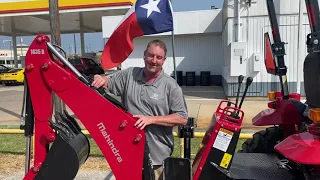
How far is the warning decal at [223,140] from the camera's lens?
245 centimetres

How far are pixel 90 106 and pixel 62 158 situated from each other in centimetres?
43

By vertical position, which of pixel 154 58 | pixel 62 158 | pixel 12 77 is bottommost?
pixel 12 77

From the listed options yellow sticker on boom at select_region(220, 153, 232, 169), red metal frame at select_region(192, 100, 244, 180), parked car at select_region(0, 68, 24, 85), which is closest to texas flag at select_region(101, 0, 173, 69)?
red metal frame at select_region(192, 100, 244, 180)

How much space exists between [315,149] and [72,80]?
5.73ft

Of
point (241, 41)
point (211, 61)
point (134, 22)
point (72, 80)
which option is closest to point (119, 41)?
point (134, 22)

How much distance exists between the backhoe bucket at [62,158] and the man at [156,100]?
0.55 metres

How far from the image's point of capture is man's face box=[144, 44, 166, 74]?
2812 millimetres

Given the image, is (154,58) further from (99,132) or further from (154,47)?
(99,132)

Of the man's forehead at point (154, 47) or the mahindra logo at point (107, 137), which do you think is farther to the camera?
the man's forehead at point (154, 47)

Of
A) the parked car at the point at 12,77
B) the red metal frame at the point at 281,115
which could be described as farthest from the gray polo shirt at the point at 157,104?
the parked car at the point at 12,77

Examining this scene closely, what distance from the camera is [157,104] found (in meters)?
2.88

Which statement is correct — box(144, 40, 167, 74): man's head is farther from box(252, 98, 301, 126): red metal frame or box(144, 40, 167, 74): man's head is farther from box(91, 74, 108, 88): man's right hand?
box(252, 98, 301, 126): red metal frame

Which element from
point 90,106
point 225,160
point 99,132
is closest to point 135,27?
point 90,106

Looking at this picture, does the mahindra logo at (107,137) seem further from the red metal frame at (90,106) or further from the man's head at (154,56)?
the man's head at (154,56)
